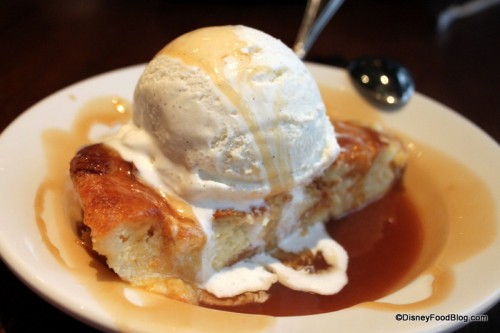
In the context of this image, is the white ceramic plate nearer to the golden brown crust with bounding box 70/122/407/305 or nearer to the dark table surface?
the golden brown crust with bounding box 70/122/407/305

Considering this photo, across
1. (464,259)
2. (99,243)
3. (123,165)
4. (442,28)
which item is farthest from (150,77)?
(442,28)

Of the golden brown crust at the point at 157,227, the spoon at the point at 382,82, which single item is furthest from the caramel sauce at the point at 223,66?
the spoon at the point at 382,82

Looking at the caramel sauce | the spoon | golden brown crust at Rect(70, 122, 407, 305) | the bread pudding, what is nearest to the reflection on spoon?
the spoon

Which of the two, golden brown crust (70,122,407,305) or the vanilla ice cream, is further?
the vanilla ice cream

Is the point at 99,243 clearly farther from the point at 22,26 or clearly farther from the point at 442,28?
the point at 442,28

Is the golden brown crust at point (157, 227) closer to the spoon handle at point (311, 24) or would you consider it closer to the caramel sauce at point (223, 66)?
the caramel sauce at point (223, 66)

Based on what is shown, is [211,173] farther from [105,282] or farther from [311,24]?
[311,24]

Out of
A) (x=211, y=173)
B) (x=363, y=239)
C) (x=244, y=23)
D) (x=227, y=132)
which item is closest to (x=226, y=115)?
(x=227, y=132)
